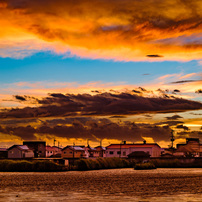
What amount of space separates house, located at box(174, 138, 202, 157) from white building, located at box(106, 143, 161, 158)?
1222 centimetres

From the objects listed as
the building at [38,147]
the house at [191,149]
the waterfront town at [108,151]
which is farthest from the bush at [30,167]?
the house at [191,149]

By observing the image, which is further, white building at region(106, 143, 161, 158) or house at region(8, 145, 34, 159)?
white building at region(106, 143, 161, 158)

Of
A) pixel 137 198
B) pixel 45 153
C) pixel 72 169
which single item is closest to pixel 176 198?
pixel 137 198

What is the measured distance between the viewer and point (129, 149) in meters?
165

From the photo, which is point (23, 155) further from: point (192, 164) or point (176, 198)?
point (176, 198)

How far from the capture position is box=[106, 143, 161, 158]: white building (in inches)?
6388

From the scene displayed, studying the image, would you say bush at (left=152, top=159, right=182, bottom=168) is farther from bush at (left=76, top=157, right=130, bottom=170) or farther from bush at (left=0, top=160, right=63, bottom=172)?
bush at (left=0, top=160, right=63, bottom=172)

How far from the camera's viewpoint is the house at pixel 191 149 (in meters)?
174

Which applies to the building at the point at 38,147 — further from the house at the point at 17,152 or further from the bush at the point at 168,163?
the bush at the point at 168,163

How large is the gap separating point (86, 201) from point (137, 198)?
179 inches

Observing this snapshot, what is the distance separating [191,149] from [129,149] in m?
32.2

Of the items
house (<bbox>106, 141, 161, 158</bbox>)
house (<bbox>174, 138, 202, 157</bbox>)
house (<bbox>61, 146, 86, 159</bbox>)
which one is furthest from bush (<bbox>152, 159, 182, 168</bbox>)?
house (<bbox>174, 138, 202, 157</bbox>)

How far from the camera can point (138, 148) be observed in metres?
163

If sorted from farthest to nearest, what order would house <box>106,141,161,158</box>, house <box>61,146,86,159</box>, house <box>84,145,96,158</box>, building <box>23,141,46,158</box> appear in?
house <box>84,145,96,158</box> → building <box>23,141,46,158</box> → house <box>106,141,161,158</box> → house <box>61,146,86,159</box>
